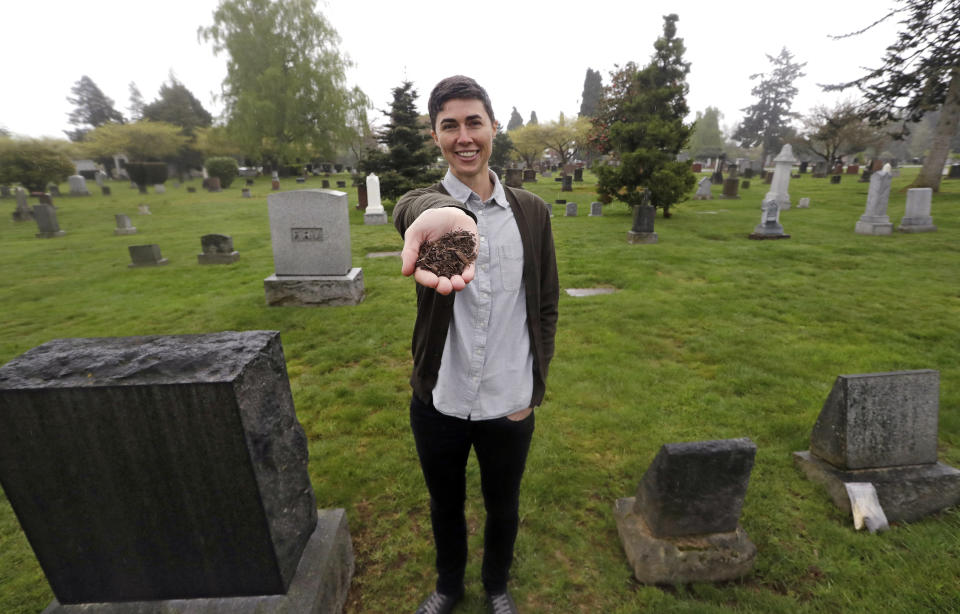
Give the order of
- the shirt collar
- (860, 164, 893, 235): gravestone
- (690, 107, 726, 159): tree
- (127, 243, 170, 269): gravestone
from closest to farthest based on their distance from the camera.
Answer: the shirt collar
(127, 243, 170, 269): gravestone
(860, 164, 893, 235): gravestone
(690, 107, 726, 159): tree

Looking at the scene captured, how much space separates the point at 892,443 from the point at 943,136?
22263 millimetres

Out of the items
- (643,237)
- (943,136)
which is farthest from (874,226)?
(943,136)

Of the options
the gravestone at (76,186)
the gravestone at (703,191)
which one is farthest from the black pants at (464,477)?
the gravestone at (76,186)

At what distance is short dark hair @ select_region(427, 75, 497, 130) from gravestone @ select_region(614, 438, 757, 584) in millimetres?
1857

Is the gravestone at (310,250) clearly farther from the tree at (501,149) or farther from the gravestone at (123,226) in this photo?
the tree at (501,149)

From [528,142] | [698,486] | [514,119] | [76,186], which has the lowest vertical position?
[698,486]

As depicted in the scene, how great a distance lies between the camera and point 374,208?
14250 millimetres

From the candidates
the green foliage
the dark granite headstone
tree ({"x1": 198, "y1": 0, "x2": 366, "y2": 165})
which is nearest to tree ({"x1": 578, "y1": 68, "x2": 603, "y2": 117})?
tree ({"x1": 198, "y1": 0, "x2": 366, "y2": 165})

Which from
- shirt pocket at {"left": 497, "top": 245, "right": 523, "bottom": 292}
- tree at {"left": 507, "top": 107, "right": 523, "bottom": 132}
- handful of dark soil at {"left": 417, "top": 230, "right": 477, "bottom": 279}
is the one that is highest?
tree at {"left": 507, "top": 107, "right": 523, "bottom": 132}

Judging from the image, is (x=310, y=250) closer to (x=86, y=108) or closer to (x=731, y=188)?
(x=731, y=188)

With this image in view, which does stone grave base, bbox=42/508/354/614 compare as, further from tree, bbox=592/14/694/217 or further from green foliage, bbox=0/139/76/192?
green foliage, bbox=0/139/76/192

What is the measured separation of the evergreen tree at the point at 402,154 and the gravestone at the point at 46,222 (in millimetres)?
9588

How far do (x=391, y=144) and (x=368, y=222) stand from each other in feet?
13.6

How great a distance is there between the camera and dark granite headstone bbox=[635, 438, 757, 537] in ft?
7.16
